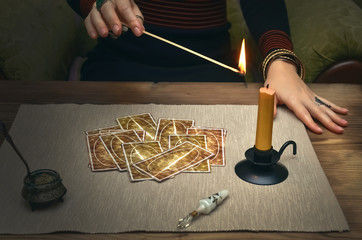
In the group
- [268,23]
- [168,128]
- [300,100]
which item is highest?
[268,23]

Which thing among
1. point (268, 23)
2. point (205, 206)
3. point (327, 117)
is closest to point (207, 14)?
point (268, 23)

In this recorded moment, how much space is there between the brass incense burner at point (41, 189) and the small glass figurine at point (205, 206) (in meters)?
0.21

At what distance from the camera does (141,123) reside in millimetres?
1101

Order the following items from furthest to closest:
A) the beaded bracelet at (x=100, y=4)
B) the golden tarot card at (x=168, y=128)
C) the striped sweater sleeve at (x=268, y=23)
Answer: the striped sweater sleeve at (x=268, y=23), the beaded bracelet at (x=100, y=4), the golden tarot card at (x=168, y=128)

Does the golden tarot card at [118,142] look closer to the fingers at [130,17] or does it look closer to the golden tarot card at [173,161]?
the golden tarot card at [173,161]

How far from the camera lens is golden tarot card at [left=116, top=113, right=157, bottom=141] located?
3.49 feet

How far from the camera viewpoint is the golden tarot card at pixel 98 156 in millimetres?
931

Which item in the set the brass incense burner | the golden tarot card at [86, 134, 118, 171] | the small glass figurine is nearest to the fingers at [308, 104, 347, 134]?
the small glass figurine

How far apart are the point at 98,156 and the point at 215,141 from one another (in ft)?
0.82

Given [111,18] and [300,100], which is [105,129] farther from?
[300,100]

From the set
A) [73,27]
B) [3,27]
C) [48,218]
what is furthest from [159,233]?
[73,27]

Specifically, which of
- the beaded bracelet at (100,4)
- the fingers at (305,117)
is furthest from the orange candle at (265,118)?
the beaded bracelet at (100,4)

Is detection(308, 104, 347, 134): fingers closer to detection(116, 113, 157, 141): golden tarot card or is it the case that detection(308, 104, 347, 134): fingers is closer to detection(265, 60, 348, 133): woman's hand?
detection(265, 60, 348, 133): woman's hand

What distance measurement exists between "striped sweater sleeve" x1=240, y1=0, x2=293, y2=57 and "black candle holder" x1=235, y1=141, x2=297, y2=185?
1.86 ft
